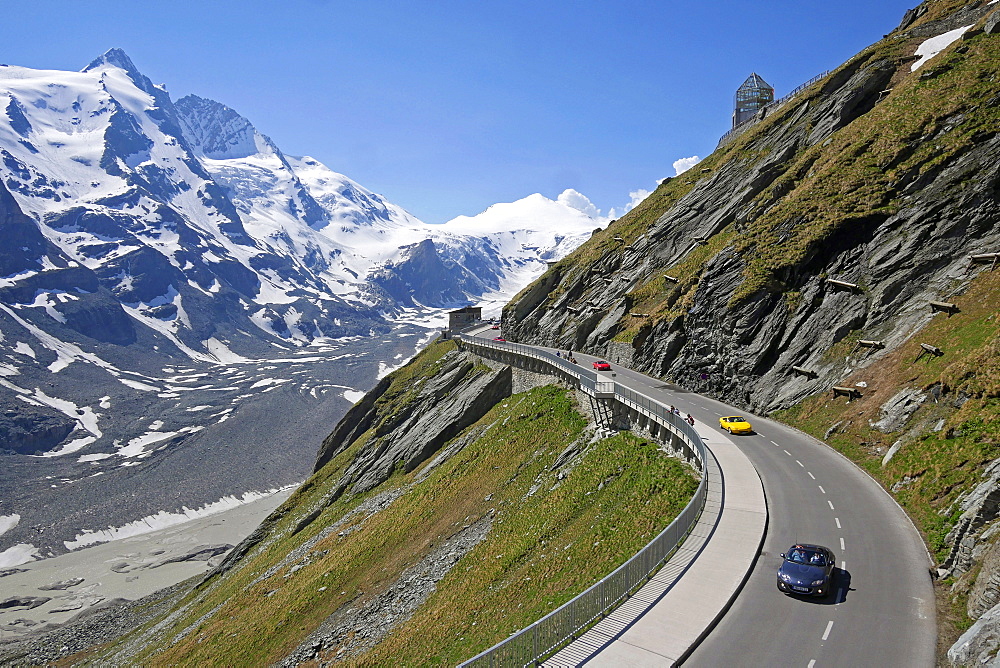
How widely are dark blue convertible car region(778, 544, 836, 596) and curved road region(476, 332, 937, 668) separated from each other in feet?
1.33

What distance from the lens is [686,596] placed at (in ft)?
56.6

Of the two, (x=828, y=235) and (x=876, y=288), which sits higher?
(x=828, y=235)

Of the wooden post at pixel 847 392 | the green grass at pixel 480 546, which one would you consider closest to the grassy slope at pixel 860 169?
the wooden post at pixel 847 392

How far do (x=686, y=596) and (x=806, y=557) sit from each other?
4389mm

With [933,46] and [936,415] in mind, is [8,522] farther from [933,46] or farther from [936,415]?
[933,46]

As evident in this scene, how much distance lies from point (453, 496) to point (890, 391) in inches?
1173

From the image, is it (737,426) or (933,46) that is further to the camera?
(933,46)

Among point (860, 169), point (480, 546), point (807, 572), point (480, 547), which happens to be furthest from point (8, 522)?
point (860, 169)

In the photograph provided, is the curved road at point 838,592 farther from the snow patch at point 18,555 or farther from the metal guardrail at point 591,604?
the snow patch at point 18,555

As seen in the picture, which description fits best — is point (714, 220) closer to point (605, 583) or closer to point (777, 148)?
point (777, 148)

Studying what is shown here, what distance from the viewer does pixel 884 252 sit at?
133 ft

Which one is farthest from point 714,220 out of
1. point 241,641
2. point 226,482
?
point 226,482

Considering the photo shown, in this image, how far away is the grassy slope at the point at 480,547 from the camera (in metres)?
23.7

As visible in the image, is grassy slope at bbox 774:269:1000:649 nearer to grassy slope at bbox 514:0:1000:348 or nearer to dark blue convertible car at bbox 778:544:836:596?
dark blue convertible car at bbox 778:544:836:596
